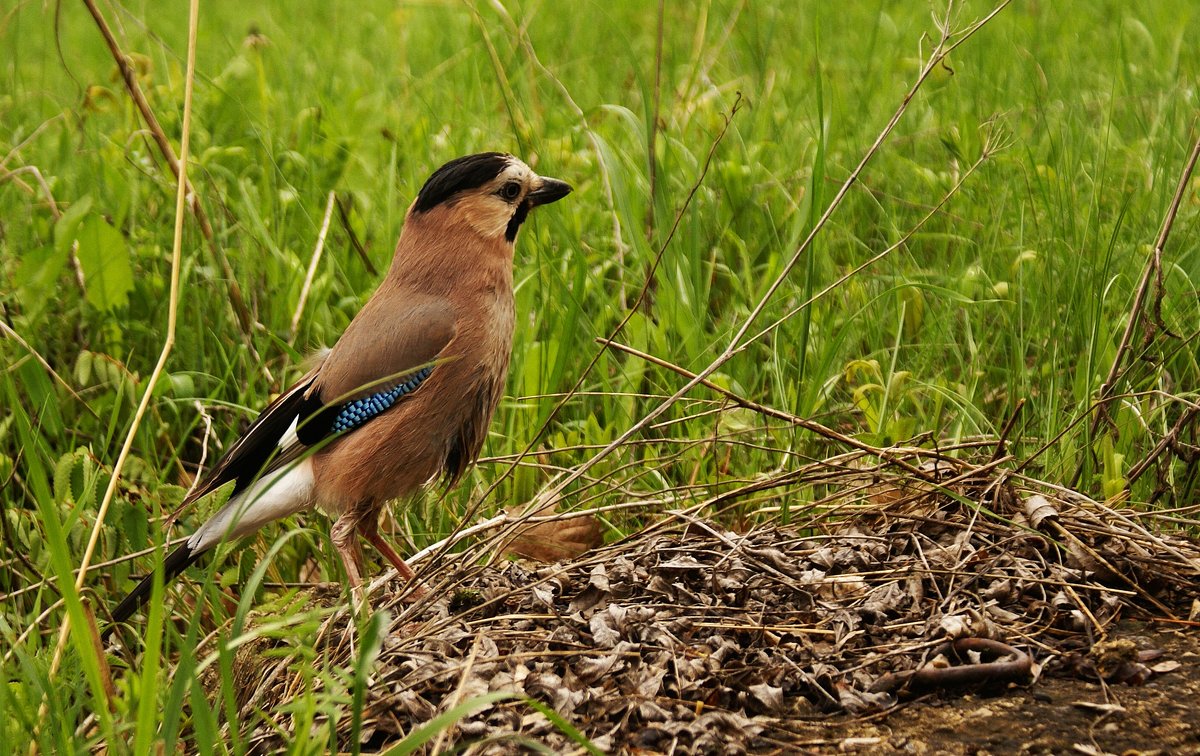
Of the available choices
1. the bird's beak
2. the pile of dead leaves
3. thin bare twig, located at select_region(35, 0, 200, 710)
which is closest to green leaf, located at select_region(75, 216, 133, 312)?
thin bare twig, located at select_region(35, 0, 200, 710)

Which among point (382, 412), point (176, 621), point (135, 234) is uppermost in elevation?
point (135, 234)

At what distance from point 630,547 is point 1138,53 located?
4343 millimetres

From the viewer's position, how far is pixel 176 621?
11.6 feet

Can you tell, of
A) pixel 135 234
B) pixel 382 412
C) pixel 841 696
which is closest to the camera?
pixel 841 696

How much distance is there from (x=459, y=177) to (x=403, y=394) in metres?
0.61

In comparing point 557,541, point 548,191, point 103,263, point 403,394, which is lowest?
point 557,541

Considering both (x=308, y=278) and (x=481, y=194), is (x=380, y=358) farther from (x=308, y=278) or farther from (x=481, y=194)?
(x=308, y=278)

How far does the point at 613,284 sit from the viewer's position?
4.66 metres

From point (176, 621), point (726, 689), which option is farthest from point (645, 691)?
point (176, 621)

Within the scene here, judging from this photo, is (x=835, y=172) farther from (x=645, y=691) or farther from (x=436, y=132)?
(x=645, y=691)

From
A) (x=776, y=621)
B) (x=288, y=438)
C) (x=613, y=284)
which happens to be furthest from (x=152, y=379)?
(x=613, y=284)

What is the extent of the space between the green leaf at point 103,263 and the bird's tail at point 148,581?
983 mm

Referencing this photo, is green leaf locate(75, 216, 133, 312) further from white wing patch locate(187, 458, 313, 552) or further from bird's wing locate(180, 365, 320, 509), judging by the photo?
white wing patch locate(187, 458, 313, 552)

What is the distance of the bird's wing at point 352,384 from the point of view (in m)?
3.39
